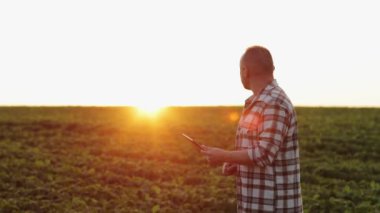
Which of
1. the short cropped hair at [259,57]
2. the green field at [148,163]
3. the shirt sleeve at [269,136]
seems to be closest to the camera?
the shirt sleeve at [269,136]

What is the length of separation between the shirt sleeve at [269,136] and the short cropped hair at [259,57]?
0.90ft

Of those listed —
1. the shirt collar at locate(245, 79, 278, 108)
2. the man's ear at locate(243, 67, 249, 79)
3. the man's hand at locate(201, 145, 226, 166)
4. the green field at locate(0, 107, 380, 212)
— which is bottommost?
the green field at locate(0, 107, 380, 212)

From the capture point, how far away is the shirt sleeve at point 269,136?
358cm

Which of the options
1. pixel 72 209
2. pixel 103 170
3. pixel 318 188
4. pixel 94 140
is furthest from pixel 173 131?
pixel 72 209

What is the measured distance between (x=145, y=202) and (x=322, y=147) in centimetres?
756

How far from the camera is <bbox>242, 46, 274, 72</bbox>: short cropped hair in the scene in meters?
3.69

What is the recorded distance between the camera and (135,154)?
14.2m

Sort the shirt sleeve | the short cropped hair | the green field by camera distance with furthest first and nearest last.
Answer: the green field < the short cropped hair < the shirt sleeve

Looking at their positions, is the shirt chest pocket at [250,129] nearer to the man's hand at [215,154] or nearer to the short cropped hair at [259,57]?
the man's hand at [215,154]

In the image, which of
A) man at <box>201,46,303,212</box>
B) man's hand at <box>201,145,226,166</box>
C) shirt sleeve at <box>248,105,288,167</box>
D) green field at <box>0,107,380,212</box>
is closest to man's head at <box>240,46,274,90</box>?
man at <box>201,46,303,212</box>

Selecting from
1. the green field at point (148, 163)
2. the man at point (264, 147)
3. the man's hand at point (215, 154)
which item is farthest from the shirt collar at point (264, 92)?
the green field at point (148, 163)

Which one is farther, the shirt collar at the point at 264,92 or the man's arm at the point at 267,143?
the shirt collar at the point at 264,92

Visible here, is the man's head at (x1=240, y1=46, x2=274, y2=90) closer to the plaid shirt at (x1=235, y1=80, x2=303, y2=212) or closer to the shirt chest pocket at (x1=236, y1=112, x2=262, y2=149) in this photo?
the plaid shirt at (x1=235, y1=80, x2=303, y2=212)

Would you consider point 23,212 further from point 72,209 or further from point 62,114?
point 62,114
